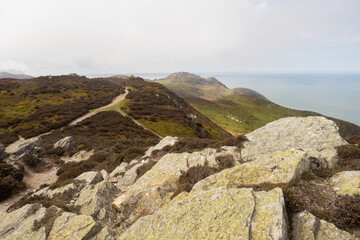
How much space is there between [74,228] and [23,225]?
3.79 m

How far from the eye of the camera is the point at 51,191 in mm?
12258

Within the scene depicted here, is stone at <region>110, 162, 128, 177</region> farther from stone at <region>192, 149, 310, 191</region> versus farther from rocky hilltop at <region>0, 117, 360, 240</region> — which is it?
stone at <region>192, 149, 310, 191</region>

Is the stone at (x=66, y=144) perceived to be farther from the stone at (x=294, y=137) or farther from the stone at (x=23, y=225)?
the stone at (x=294, y=137)

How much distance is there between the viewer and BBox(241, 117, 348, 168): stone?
1197 cm

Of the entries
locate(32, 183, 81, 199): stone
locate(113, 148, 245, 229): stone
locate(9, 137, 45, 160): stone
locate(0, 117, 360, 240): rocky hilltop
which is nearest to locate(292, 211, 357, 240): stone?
locate(0, 117, 360, 240): rocky hilltop

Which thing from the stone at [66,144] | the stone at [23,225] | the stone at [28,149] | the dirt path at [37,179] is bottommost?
the dirt path at [37,179]

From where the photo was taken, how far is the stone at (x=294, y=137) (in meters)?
12.0

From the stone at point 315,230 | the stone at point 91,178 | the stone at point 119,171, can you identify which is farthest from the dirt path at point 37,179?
the stone at point 315,230

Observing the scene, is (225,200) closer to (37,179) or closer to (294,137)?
(294,137)

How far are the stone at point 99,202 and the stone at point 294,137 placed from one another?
30.2 ft

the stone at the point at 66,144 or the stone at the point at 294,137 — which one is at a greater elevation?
the stone at the point at 294,137

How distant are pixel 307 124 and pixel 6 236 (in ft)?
68.9

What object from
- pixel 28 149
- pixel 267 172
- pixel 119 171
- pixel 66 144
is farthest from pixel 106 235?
pixel 66 144

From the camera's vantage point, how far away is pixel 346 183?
657 cm
